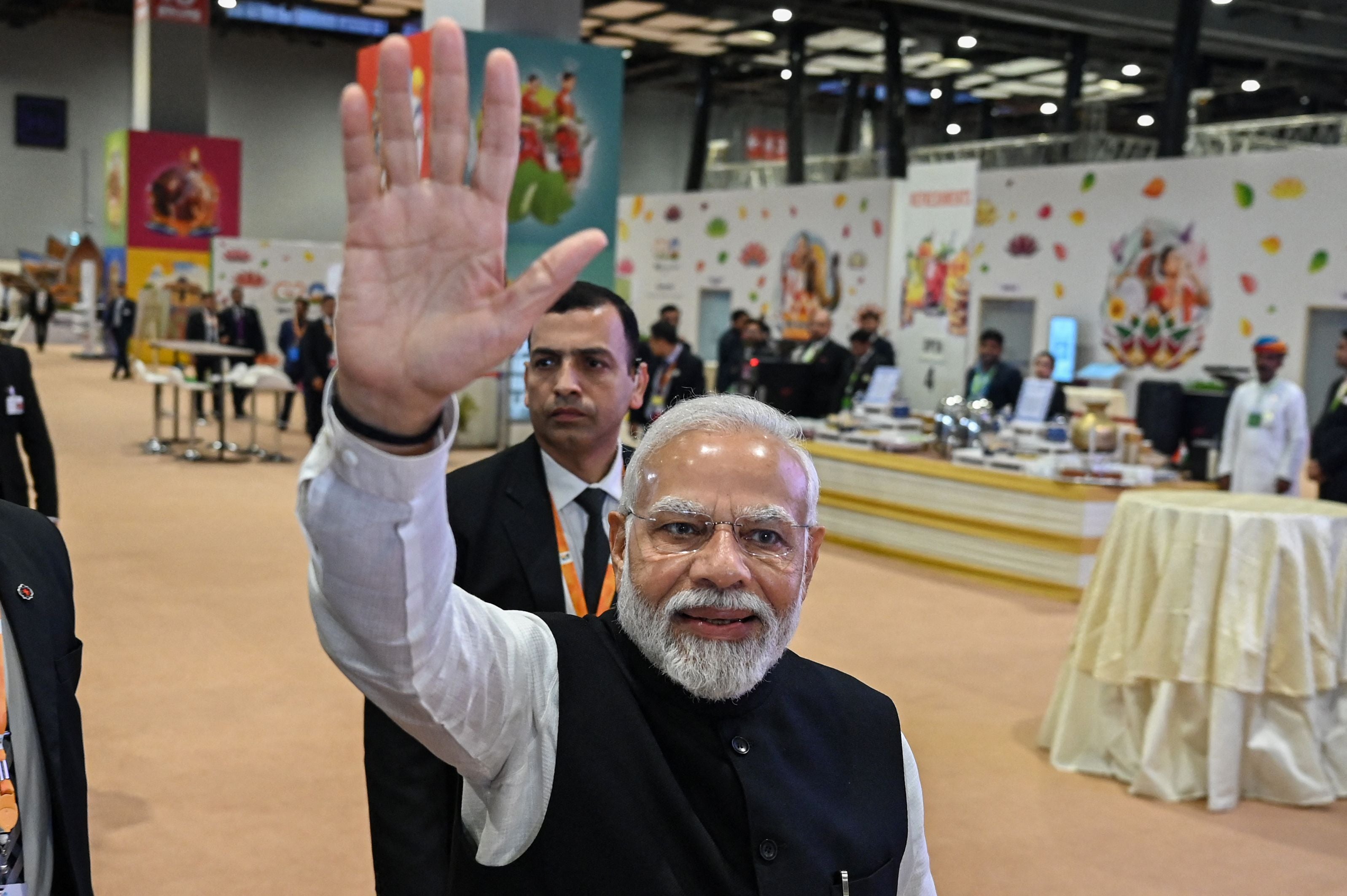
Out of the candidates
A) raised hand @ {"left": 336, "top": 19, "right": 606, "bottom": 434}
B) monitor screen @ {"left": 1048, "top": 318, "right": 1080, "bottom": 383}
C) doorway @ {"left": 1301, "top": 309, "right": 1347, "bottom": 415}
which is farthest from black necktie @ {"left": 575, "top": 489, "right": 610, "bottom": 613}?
monitor screen @ {"left": 1048, "top": 318, "right": 1080, "bottom": 383}

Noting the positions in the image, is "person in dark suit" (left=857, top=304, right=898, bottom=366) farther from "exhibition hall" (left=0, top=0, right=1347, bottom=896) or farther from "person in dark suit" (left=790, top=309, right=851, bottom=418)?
"person in dark suit" (left=790, top=309, right=851, bottom=418)

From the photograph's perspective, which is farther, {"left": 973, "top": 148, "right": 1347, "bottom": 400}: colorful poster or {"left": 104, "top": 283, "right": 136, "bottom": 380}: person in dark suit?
{"left": 104, "top": 283, "right": 136, "bottom": 380}: person in dark suit

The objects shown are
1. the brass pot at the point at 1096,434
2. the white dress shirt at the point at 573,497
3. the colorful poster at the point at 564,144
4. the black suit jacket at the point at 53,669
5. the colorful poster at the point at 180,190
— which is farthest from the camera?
the colorful poster at the point at 180,190

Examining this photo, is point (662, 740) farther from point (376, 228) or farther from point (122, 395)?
point (122, 395)

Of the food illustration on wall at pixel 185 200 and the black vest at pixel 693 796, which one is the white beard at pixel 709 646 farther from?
the food illustration on wall at pixel 185 200

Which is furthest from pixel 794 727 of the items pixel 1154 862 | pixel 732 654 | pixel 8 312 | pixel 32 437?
pixel 8 312

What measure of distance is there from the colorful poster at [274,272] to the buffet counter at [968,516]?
12.8 meters

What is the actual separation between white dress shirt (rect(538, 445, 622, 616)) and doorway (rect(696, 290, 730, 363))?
63.8ft

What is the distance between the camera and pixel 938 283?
10695 mm

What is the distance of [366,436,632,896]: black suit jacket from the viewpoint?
2021mm

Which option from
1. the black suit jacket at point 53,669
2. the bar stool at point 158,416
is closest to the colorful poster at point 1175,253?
the bar stool at point 158,416

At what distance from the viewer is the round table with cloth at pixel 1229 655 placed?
440 cm

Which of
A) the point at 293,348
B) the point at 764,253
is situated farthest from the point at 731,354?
the point at 764,253

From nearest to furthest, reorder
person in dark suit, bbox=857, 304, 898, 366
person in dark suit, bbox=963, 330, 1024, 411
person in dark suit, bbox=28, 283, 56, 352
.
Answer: person in dark suit, bbox=963, 330, 1024, 411 → person in dark suit, bbox=857, 304, 898, 366 → person in dark suit, bbox=28, 283, 56, 352
